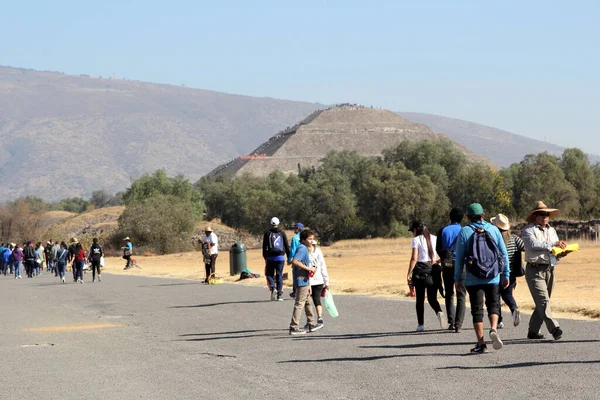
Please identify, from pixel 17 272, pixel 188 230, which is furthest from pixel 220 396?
pixel 188 230

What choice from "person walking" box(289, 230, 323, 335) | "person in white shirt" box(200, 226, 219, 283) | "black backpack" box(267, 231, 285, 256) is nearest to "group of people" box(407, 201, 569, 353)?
"person walking" box(289, 230, 323, 335)

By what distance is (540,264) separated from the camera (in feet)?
45.3

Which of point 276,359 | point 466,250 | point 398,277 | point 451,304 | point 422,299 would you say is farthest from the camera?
point 398,277

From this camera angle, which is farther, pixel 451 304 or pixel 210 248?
pixel 210 248

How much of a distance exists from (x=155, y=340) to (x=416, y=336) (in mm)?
3991

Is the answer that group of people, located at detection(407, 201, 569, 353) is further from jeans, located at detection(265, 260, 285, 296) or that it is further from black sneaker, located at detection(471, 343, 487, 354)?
jeans, located at detection(265, 260, 285, 296)

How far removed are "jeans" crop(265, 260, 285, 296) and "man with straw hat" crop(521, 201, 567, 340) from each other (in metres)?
9.98

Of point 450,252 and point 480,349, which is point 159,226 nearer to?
point 450,252

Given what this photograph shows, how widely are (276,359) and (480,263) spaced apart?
2785 millimetres

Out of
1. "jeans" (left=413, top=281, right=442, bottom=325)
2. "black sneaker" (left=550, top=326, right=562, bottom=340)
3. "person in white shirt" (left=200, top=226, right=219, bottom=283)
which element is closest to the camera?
"black sneaker" (left=550, top=326, right=562, bottom=340)

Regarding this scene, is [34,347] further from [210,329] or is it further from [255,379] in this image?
[255,379]

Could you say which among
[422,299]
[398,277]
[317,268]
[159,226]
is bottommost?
[398,277]

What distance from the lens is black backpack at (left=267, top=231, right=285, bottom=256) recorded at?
77.0 feet

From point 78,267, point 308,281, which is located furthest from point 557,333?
point 78,267
